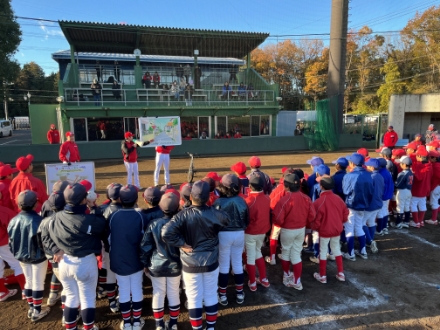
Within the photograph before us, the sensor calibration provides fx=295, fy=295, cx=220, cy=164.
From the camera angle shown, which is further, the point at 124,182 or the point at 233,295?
the point at 124,182

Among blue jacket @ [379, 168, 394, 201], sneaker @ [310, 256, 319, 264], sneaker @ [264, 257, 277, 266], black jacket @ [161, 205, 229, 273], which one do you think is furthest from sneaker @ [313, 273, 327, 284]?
blue jacket @ [379, 168, 394, 201]

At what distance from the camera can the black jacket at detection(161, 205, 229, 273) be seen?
315cm

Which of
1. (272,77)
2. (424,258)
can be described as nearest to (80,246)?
(424,258)

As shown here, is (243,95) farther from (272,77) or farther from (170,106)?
(272,77)

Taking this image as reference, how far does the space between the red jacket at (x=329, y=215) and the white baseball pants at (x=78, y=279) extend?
3.11m

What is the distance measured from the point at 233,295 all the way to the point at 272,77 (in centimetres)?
4713

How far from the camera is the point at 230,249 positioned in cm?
393

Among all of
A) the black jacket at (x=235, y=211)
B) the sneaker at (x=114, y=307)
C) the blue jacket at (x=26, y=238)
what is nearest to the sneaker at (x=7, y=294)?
the blue jacket at (x=26, y=238)

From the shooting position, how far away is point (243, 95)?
69.0 ft

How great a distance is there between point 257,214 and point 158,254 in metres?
1.50

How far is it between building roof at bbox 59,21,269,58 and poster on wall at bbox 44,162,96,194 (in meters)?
13.6

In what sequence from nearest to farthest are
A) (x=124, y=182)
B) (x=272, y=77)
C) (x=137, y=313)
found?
(x=137, y=313) < (x=124, y=182) < (x=272, y=77)

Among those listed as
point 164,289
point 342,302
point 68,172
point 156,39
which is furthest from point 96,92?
point 342,302

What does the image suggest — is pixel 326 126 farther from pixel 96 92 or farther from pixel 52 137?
pixel 52 137
